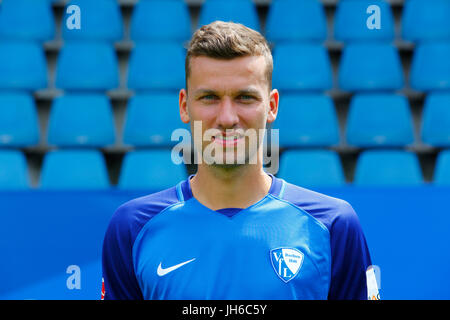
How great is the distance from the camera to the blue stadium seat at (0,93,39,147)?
13.6ft

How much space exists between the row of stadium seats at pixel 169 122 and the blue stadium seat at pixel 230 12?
85cm

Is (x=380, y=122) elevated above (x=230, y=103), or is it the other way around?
(x=380, y=122)

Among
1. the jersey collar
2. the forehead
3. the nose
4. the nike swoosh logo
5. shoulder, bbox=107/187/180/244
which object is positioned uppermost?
the forehead

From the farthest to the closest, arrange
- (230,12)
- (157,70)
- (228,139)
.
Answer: (230,12), (157,70), (228,139)

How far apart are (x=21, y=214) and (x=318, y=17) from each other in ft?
10.2

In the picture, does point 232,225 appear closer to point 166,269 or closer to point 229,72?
point 166,269

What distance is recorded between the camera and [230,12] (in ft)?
15.4

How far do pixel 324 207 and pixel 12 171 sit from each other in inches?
112

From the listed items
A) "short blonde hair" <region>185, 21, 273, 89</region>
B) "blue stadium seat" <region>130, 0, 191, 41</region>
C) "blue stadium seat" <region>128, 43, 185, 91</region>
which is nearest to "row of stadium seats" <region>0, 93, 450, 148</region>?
"blue stadium seat" <region>128, 43, 185, 91</region>

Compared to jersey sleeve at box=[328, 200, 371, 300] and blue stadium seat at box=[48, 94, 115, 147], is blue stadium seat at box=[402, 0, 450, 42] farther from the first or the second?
jersey sleeve at box=[328, 200, 371, 300]

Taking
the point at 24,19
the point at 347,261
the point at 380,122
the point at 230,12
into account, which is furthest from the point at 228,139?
the point at 24,19

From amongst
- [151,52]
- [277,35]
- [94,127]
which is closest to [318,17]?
[277,35]

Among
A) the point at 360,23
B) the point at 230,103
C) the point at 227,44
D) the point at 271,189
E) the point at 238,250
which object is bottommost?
the point at 238,250

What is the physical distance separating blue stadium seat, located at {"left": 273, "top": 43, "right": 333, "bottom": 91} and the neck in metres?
2.94
